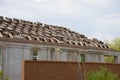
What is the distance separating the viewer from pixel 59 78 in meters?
20.7

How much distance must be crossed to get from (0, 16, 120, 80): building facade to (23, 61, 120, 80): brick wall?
9.53ft

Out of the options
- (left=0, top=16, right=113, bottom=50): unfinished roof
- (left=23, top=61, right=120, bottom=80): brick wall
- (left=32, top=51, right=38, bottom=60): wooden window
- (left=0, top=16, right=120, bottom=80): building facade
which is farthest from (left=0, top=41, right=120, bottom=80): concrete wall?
(left=23, top=61, right=120, bottom=80): brick wall

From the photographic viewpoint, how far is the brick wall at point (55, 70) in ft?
62.4

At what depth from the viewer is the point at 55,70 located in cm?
2059

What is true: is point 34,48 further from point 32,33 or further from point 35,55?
point 32,33

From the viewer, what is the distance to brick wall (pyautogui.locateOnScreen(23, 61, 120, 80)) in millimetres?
19031

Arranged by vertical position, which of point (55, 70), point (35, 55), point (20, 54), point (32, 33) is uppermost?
point (32, 33)

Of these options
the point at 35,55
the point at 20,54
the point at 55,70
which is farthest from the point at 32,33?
the point at 55,70

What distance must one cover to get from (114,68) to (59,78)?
21.2ft

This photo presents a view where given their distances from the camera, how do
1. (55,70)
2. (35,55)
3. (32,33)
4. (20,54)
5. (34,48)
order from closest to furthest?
(55,70)
(20,54)
(34,48)
(35,55)
(32,33)

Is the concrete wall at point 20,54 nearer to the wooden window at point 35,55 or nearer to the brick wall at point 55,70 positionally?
the wooden window at point 35,55

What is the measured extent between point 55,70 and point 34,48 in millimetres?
6513

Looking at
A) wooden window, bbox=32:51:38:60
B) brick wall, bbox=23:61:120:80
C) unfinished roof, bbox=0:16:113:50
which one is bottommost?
brick wall, bbox=23:61:120:80

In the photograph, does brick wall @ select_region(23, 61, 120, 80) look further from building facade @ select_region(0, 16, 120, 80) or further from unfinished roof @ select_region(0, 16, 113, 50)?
unfinished roof @ select_region(0, 16, 113, 50)
